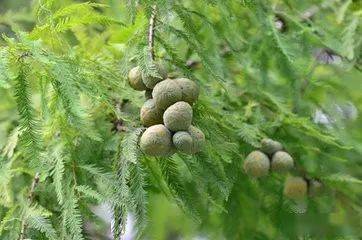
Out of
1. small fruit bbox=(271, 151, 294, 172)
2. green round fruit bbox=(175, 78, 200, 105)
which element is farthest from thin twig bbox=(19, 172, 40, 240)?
small fruit bbox=(271, 151, 294, 172)

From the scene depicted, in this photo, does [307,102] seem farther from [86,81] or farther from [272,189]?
[86,81]

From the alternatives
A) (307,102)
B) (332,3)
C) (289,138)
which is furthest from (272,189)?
(332,3)

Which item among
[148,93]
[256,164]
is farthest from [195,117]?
[256,164]

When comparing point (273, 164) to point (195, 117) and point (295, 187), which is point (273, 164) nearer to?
point (295, 187)

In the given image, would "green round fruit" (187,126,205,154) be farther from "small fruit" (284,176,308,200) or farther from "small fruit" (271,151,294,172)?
"small fruit" (284,176,308,200)

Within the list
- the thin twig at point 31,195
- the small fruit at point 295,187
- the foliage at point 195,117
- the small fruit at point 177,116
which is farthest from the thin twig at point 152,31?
the small fruit at point 295,187
